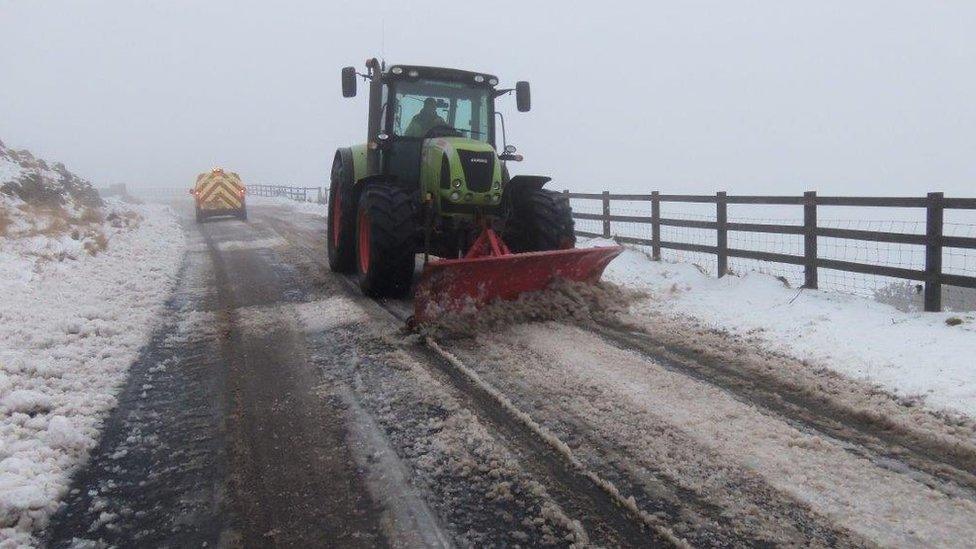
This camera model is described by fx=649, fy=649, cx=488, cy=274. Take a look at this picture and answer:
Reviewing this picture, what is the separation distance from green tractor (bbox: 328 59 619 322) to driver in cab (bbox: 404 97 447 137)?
12 millimetres

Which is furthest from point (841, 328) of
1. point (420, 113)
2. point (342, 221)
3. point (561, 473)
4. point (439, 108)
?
point (342, 221)

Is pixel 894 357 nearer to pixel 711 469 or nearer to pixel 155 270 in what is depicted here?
pixel 711 469

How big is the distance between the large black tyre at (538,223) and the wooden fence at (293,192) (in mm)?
25431

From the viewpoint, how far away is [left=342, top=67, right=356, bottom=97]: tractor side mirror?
7.45m

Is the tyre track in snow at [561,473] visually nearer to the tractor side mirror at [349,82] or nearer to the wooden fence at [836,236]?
the tractor side mirror at [349,82]

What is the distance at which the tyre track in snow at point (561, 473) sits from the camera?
8.32ft

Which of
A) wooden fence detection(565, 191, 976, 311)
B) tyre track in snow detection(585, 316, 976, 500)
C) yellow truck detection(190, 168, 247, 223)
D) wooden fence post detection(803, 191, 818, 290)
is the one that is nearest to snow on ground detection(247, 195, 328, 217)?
yellow truck detection(190, 168, 247, 223)

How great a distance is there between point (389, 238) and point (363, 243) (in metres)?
1.02

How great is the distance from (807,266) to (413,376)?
4.95 m

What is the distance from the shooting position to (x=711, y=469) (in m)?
3.03

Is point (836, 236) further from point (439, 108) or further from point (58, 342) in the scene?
point (58, 342)

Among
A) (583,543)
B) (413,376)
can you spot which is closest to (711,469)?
(583,543)

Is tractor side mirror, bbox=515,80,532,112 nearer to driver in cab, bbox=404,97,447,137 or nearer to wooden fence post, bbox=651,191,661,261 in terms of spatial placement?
driver in cab, bbox=404,97,447,137

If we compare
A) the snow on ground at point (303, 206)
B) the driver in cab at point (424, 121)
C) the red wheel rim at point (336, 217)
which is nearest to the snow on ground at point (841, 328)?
the driver in cab at point (424, 121)
